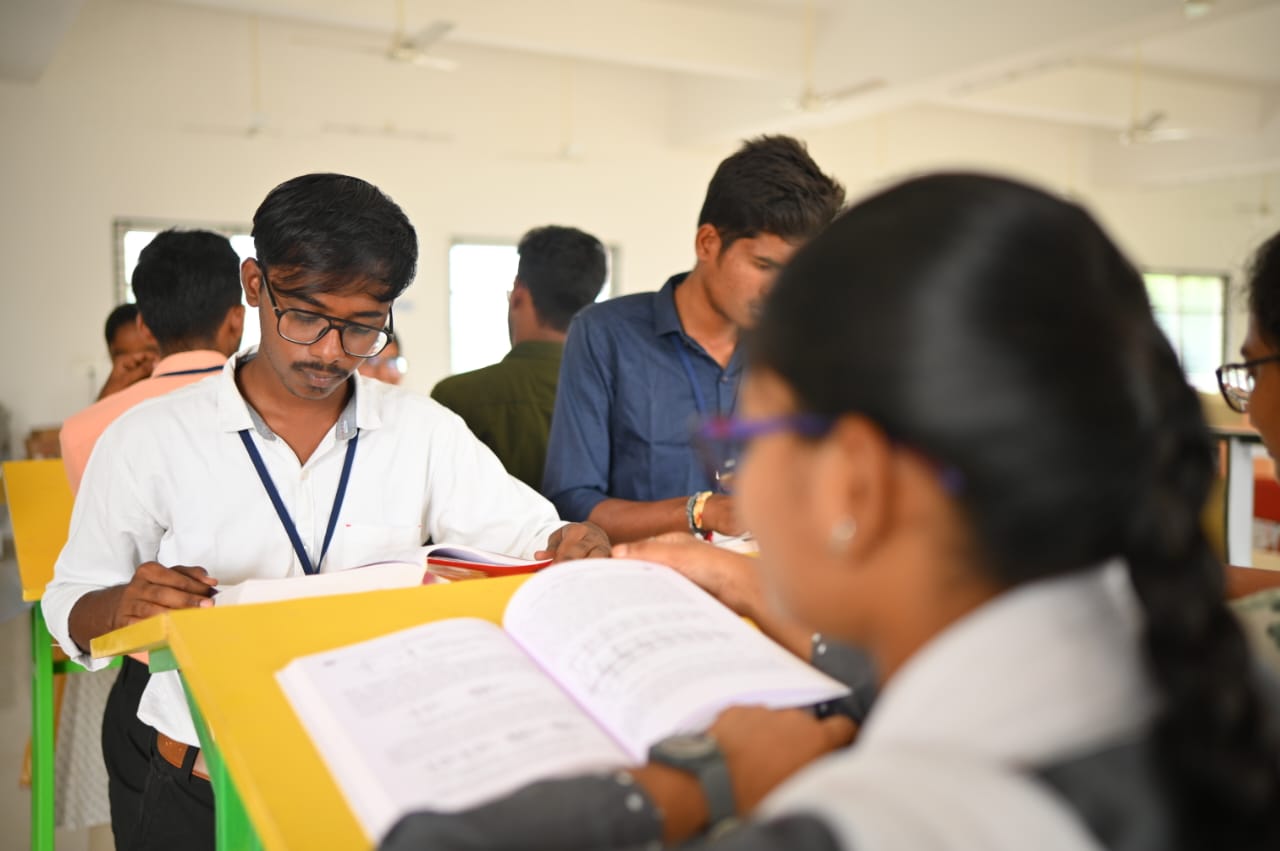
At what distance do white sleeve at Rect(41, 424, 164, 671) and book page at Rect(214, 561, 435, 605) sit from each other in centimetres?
27

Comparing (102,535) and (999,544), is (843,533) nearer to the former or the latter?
(999,544)

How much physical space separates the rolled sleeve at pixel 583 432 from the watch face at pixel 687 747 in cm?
140

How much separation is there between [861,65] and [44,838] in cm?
709

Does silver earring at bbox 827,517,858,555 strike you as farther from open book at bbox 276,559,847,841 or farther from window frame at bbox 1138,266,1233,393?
window frame at bbox 1138,266,1233,393

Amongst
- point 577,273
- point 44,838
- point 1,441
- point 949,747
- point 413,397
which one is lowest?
point 44,838

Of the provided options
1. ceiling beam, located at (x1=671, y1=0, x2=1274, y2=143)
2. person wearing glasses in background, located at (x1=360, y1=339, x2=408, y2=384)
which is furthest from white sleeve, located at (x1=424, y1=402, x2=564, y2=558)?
→ ceiling beam, located at (x1=671, y1=0, x2=1274, y2=143)

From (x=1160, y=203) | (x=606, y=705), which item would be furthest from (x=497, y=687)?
(x=1160, y=203)

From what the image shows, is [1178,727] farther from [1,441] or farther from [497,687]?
[1,441]

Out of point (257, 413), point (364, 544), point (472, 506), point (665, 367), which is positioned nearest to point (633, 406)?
point (665, 367)

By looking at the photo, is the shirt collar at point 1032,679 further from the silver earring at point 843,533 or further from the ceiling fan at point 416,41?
the ceiling fan at point 416,41

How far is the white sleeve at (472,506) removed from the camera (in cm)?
188

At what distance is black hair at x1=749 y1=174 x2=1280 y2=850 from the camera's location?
575 millimetres

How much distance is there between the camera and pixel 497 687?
0.93 m

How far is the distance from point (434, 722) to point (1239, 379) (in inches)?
54.0
